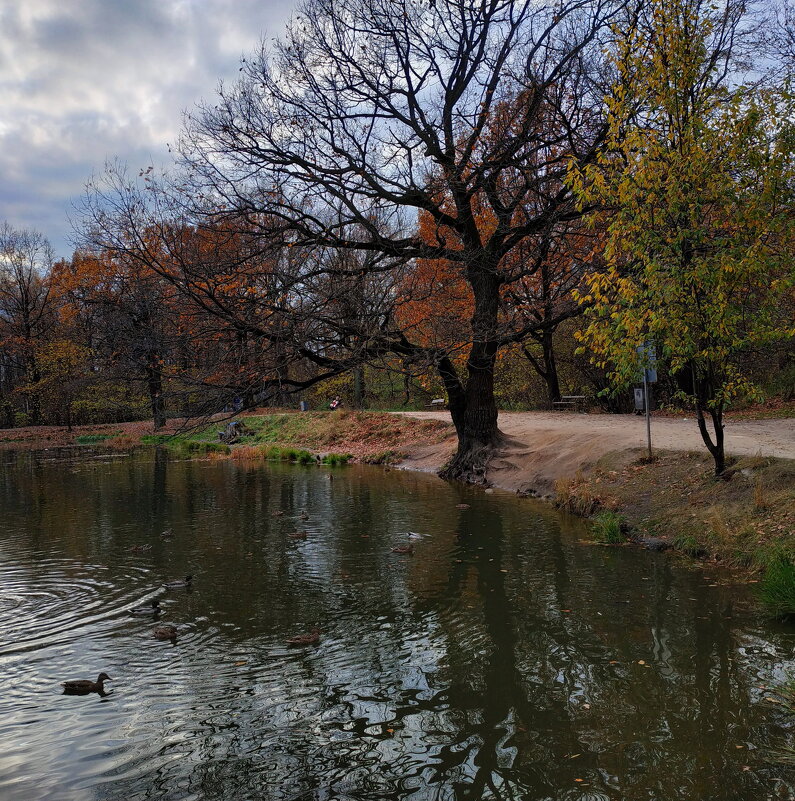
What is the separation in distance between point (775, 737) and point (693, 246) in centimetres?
671

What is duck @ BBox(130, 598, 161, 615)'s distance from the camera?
24.1 ft

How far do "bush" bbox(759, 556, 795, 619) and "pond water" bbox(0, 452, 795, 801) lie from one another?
244 millimetres

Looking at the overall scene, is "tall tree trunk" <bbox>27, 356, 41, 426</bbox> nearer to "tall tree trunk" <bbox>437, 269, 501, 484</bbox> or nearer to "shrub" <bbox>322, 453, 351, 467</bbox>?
"shrub" <bbox>322, 453, 351, 467</bbox>

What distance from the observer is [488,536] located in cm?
1067

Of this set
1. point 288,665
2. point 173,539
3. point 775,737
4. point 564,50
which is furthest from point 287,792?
point 564,50

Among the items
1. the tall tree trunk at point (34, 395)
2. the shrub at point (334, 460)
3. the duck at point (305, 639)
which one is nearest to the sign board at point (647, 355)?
the duck at point (305, 639)

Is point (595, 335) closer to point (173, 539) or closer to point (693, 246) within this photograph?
point (693, 246)

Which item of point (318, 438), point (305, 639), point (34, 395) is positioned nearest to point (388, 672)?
point (305, 639)

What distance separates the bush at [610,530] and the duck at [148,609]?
6446 millimetres

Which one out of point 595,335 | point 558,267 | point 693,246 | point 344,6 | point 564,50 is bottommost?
point 595,335

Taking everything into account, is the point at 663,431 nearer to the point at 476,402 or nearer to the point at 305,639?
the point at 476,402

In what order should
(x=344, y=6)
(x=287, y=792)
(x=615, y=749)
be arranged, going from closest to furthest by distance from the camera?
(x=287, y=792)
(x=615, y=749)
(x=344, y=6)

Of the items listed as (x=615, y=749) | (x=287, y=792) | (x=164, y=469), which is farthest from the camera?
(x=164, y=469)

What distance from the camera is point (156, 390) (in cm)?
2422
